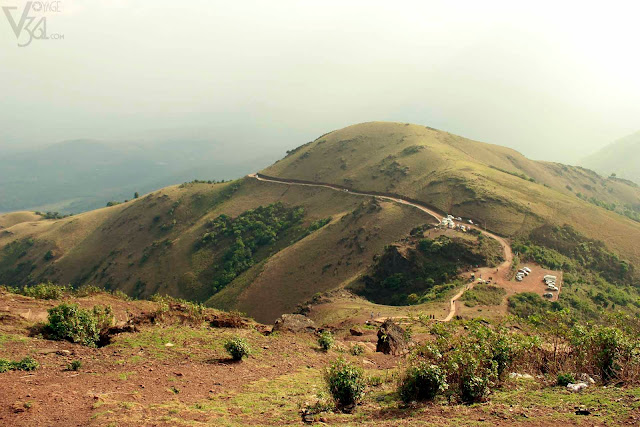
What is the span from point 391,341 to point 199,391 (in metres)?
12.8

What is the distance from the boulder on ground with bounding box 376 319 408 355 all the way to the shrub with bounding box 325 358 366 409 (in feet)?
33.6

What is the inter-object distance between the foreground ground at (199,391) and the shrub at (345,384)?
49 cm

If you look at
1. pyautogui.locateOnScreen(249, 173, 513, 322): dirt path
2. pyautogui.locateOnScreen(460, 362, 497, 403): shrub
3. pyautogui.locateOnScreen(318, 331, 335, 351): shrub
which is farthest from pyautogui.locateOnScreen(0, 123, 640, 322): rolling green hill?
pyautogui.locateOnScreen(460, 362, 497, 403): shrub

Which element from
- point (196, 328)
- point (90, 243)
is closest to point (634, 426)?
point (196, 328)

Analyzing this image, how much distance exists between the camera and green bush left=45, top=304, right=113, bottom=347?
16.1 m

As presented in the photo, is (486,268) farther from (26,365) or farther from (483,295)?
(26,365)

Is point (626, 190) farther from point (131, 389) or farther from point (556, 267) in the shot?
point (131, 389)

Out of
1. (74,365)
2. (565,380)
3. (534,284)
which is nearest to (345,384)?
(565,380)

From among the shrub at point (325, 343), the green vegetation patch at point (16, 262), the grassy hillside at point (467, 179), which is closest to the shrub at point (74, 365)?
the shrub at point (325, 343)

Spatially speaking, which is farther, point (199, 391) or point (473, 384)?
point (199, 391)

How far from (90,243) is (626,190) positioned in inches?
6822

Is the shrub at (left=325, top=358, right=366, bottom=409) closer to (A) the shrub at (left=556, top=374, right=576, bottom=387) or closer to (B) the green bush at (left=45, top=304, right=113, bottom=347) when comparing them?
(A) the shrub at (left=556, top=374, right=576, bottom=387)

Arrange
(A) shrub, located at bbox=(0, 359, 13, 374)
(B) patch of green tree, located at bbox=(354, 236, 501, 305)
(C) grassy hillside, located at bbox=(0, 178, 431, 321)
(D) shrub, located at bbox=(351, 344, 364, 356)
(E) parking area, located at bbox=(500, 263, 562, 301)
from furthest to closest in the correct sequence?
(C) grassy hillside, located at bbox=(0, 178, 431, 321) < (B) patch of green tree, located at bbox=(354, 236, 501, 305) < (E) parking area, located at bbox=(500, 263, 562, 301) < (D) shrub, located at bbox=(351, 344, 364, 356) < (A) shrub, located at bbox=(0, 359, 13, 374)

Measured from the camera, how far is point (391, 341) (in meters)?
22.4
